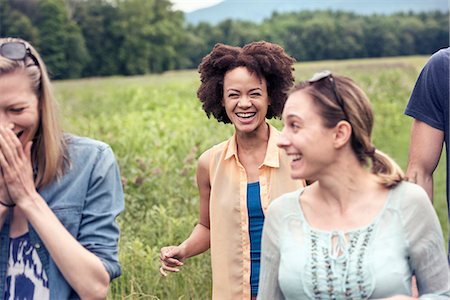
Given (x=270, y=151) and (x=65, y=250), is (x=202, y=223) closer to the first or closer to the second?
(x=270, y=151)

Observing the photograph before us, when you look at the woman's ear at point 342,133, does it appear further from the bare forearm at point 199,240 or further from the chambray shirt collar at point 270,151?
the bare forearm at point 199,240

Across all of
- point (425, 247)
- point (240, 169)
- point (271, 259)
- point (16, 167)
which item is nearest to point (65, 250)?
point (16, 167)

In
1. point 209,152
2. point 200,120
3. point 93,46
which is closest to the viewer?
point 209,152

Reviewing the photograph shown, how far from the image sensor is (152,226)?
7.52m

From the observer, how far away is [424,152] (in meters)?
4.05

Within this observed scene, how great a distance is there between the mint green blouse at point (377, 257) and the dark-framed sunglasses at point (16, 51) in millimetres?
1040

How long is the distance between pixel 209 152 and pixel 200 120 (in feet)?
44.1

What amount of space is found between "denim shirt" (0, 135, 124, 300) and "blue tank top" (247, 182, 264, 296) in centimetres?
106

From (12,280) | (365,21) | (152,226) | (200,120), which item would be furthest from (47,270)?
(365,21)

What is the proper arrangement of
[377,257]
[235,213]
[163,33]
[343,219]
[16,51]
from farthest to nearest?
1. [163,33]
2. [235,213]
3. [16,51]
4. [343,219]
5. [377,257]

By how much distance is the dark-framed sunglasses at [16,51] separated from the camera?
3.03 m

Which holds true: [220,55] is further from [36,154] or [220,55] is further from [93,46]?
[93,46]

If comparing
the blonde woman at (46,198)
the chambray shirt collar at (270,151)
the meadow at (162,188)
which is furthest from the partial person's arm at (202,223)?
the blonde woman at (46,198)

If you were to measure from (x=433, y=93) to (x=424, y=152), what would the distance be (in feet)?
0.85
